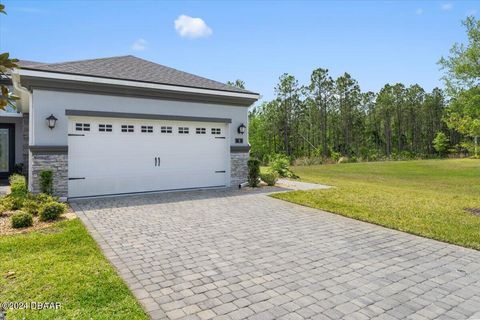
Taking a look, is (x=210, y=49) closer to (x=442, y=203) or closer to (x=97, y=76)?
(x=97, y=76)

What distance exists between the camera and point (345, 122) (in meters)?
40.5

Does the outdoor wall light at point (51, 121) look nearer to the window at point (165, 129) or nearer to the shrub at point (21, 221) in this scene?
the window at point (165, 129)


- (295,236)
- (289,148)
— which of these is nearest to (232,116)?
(295,236)

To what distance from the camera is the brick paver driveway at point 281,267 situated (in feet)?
11.3

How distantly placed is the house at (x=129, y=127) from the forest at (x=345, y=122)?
2019 centimetres

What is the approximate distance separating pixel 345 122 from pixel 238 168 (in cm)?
3144

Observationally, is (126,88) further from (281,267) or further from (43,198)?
(281,267)

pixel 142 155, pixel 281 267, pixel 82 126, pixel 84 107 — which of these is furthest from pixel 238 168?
pixel 281 267

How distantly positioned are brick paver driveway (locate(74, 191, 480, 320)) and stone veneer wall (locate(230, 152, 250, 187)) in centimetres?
455

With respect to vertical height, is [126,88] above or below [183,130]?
above

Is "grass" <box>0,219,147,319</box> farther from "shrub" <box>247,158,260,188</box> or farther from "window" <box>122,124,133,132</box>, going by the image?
"shrub" <box>247,158,260,188</box>

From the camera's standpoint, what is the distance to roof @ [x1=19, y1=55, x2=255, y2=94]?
9.68 metres

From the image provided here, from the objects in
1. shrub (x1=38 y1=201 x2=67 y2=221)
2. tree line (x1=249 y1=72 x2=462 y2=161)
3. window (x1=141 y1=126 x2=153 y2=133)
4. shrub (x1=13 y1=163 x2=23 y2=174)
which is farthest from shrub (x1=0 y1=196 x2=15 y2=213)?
tree line (x1=249 y1=72 x2=462 y2=161)

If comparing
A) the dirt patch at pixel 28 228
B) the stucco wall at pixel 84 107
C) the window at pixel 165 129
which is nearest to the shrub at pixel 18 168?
the stucco wall at pixel 84 107
